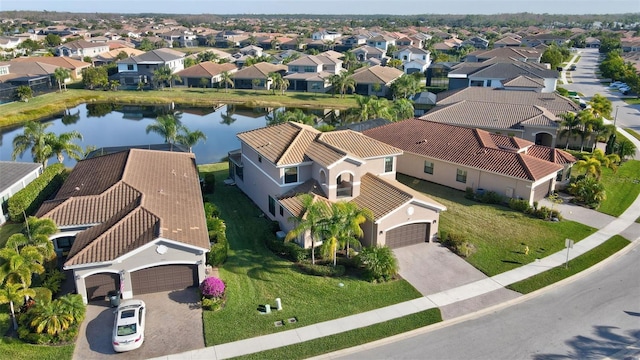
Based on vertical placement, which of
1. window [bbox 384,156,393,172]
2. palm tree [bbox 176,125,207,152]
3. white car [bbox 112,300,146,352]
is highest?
window [bbox 384,156,393,172]

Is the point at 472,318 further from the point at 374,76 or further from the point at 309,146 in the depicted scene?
the point at 374,76

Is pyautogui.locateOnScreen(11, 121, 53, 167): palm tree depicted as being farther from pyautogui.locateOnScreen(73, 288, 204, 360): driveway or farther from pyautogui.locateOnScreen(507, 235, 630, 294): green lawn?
pyautogui.locateOnScreen(507, 235, 630, 294): green lawn

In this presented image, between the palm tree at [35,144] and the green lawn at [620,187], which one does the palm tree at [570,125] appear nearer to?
the green lawn at [620,187]

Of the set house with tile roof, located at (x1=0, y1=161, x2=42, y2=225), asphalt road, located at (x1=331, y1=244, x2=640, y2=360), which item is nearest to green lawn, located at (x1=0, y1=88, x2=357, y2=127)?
house with tile roof, located at (x1=0, y1=161, x2=42, y2=225)

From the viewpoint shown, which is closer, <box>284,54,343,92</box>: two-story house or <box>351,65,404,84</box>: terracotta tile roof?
<box>351,65,404,84</box>: terracotta tile roof

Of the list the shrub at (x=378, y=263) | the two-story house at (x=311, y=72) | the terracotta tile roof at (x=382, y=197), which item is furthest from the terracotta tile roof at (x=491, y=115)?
the two-story house at (x=311, y=72)

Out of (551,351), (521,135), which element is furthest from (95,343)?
(521,135)
